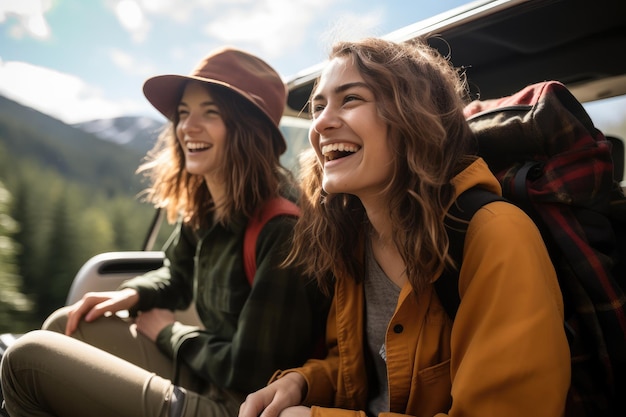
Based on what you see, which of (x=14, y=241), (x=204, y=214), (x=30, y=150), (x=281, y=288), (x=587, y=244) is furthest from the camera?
(x=30, y=150)

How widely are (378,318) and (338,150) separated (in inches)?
19.2

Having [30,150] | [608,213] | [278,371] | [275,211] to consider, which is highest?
[30,150]

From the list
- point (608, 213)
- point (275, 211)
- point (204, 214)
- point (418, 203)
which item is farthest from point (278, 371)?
point (608, 213)

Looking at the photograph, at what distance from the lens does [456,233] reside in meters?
1.08

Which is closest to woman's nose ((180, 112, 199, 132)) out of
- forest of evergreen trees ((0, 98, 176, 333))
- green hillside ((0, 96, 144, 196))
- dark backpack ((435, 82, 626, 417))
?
dark backpack ((435, 82, 626, 417))

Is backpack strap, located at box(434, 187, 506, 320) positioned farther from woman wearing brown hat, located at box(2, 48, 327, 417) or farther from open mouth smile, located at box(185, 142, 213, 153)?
open mouth smile, located at box(185, 142, 213, 153)

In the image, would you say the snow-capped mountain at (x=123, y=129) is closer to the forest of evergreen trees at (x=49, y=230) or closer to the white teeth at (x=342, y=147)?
the forest of evergreen trees at (x=49, y=230)

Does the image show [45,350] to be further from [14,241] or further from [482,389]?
[14,241]

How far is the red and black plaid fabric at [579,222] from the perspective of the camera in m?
1.08

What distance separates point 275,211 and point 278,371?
548 mm

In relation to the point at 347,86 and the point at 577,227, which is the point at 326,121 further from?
the point at 577,227

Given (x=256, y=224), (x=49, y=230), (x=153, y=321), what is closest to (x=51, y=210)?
(x=49, y=230)

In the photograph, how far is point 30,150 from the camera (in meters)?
3.28

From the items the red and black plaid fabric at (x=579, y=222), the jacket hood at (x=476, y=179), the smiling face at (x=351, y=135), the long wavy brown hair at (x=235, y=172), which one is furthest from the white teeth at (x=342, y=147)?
the long wavy brown hair at (x=235, y=172)
